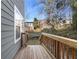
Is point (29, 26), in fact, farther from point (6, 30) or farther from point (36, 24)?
point (6, 30)

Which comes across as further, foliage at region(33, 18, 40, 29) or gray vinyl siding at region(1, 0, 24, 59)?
foliage at region(33, 18, 40, 29)

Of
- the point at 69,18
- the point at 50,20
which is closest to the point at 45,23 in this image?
the point at 50,20

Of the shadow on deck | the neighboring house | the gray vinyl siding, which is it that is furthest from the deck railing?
the neighboring house

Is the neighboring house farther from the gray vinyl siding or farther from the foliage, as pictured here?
the gray vinyl siding

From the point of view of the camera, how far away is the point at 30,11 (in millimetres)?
12258

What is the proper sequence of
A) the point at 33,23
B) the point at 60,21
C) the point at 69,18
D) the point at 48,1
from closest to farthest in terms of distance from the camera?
the point at 69,18 < the point at 60,21 < the point at 48,1 < the point at 33,23

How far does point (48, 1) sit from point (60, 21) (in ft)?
6.97

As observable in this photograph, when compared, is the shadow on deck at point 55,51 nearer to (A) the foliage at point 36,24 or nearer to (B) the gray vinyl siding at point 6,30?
(B) the gray vinyl siding at point 6,30

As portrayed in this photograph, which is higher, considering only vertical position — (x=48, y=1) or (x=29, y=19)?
(x=48, y=1)

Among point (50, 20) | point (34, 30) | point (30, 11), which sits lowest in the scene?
point (34, 30)

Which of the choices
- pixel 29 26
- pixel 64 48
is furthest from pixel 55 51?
pixel 29 26

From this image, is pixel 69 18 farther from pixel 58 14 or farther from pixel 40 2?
pixel 40 2

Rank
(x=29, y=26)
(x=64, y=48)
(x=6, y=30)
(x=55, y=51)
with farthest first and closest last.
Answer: (x=29, y=26)
(x=55, y=51)
(x=6, y=30)
(x=64, y=48)

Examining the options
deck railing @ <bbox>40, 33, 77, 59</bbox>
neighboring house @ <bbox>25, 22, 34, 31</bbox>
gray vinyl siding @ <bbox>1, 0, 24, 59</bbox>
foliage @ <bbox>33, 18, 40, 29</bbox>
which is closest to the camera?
deck railing @ <bbox>40, 33, 77, 59</bbox>
